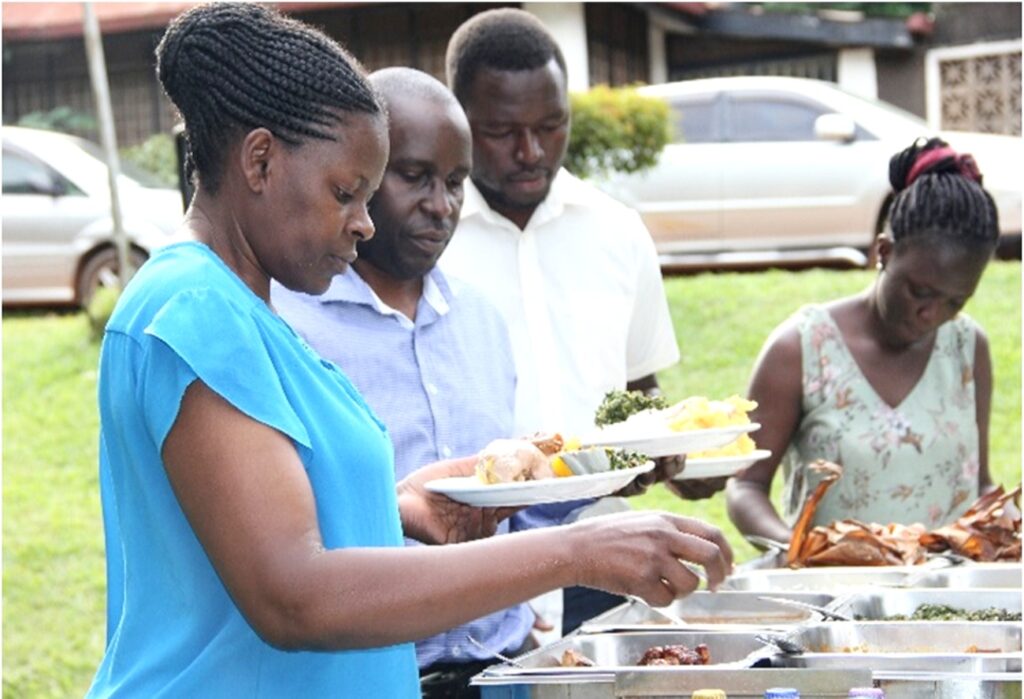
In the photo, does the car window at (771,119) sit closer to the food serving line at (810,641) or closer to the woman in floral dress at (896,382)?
the woman in floral dress at (896,382)

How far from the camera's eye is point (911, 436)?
4.21 meters

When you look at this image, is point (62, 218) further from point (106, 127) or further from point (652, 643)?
point (652, 643)

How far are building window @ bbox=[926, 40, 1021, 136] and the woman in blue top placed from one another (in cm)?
1515

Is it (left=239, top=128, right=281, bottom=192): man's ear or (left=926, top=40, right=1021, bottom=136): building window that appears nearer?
(left=239, top=128, right=281, bottom=192): man's ear

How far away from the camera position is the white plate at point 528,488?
274 centimetres

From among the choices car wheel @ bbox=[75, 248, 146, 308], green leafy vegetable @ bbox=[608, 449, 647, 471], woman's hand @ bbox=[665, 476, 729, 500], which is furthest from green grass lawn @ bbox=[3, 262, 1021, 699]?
green leafy vegetable @ bbox=[608, 449, 647, 471]

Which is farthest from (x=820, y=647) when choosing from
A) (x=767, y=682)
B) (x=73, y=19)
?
(x=73, y=19)

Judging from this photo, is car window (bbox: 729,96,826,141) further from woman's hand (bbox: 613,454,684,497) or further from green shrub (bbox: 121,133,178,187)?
woman's hand (bbox: 613,454,684,497)

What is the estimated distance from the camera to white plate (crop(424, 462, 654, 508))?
2.74 meters

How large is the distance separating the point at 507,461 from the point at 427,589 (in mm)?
813

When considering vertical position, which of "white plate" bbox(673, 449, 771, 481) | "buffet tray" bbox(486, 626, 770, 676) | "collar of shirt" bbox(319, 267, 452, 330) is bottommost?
"buffet tray" bbox(486, 626, 770, 676)

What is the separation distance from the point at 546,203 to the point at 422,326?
84 cm

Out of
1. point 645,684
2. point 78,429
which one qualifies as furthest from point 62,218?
point 645,684

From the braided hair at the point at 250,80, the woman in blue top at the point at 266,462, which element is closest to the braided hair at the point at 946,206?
the woman in blue top at the point at 266,462
